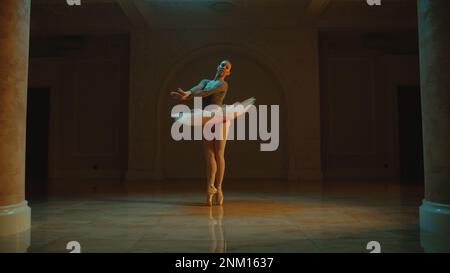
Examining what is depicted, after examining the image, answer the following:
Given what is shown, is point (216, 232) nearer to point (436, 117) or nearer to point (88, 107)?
point (436, 117)

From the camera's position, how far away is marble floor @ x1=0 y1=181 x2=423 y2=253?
261 cm

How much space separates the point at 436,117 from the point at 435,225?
854 mm

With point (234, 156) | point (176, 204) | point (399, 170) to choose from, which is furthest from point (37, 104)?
point (399, 170)

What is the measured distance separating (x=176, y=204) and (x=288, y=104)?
5.73m

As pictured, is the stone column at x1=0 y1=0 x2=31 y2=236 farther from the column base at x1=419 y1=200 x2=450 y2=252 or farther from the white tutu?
the column base at x1=419 y1=200 x2=450 y2=252

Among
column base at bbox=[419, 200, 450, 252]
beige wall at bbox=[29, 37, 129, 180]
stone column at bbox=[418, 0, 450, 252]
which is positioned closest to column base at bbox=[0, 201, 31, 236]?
column base at bbox=[419, 200, 450, 252]

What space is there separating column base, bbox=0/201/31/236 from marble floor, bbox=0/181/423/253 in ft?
0.38

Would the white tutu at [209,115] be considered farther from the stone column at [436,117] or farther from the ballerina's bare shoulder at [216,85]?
the stone column at [436,117]

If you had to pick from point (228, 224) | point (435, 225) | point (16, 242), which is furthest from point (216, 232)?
point (435, 225)

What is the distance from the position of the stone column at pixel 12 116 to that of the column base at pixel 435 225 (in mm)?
3050

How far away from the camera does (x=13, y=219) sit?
3.10 m

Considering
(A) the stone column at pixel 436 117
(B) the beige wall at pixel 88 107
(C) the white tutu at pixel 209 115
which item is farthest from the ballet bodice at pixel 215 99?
(B) the beige wall at pixel 88 107

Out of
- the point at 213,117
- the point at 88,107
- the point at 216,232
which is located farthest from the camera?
the point at 88,107
